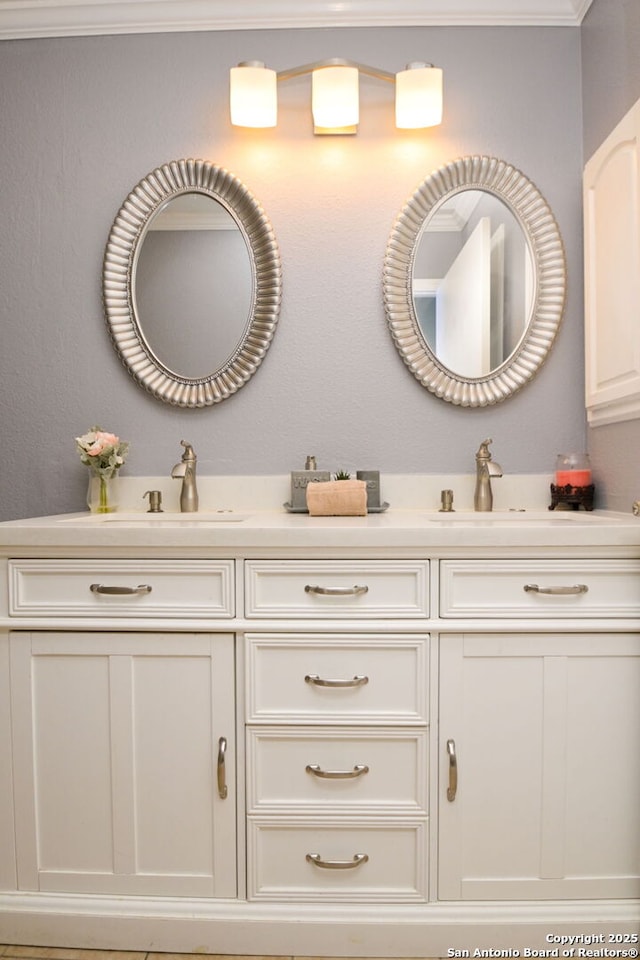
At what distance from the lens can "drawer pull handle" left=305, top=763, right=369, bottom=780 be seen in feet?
4.58

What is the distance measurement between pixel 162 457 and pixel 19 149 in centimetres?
106

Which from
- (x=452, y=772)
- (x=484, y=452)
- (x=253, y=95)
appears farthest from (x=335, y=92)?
(x=452, y=772)

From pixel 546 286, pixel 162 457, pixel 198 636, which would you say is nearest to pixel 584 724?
pixel 198 636

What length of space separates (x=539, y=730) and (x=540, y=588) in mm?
311

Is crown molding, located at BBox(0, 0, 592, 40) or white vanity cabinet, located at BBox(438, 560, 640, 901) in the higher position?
crown molding, located at BBox(0, 0, 592, 40)

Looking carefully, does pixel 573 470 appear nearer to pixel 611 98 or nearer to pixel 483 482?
pixel 483 482

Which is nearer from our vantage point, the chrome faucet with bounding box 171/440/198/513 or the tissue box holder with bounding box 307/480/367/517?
the tissue box holder with bounding box 307/480/367/517

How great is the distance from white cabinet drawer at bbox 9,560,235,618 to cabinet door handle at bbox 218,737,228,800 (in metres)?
0.28

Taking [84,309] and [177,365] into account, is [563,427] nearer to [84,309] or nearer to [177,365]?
[177,365]

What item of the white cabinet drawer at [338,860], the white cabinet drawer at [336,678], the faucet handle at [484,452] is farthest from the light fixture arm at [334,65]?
the white cabinet drawer at [338,860]

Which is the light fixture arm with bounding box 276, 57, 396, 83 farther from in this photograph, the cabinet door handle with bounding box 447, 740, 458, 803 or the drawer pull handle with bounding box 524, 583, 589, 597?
the cabinet door handle with bounding box 447, 740, 458, 803

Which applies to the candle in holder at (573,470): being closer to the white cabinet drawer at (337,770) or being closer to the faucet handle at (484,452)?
the faucet handle at (484,452)

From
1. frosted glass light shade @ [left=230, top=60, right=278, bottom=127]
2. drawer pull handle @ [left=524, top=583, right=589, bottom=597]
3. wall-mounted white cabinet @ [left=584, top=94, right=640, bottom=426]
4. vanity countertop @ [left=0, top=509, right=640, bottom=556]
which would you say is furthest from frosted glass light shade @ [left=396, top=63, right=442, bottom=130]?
drawer pull handle @ [left=524, top=583, right=589, bottom=597]

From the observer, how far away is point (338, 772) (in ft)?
4.60
